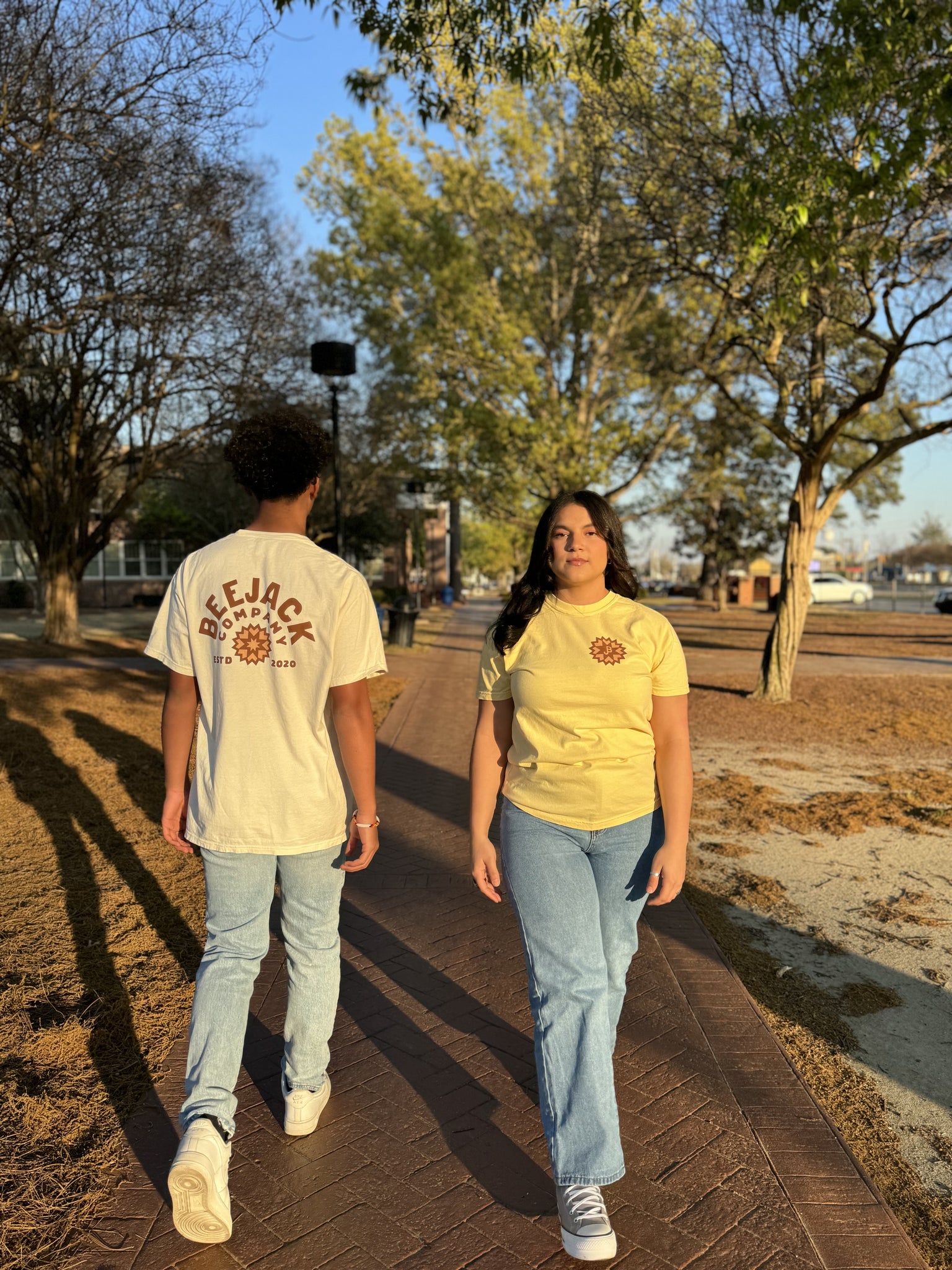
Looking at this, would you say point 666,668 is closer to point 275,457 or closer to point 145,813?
point 275,457

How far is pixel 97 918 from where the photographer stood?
4.74 meters

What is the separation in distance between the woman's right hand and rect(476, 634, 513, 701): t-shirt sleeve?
0.39 m

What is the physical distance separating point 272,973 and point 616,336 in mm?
21966

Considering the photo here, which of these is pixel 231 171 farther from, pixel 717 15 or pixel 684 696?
pixel 684 696

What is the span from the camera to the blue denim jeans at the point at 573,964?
8.00ft

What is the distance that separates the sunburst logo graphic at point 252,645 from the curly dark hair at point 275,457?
1.25 ft

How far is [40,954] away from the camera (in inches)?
168

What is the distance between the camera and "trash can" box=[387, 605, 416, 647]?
20.7 metres

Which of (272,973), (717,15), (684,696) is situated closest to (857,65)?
(717,15)

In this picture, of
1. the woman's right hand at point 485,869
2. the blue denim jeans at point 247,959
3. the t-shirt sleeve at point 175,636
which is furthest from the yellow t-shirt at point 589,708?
the t-shirt sleeve at point 175,636

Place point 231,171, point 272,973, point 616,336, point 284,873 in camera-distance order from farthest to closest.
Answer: point 616,336 → point 231,171 → point 272,973 → point 284,873

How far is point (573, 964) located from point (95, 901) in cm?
329

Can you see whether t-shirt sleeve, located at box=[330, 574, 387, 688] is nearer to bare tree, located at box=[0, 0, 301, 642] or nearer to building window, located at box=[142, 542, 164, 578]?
bare tree, located at box=[0, 0, 301, 642]

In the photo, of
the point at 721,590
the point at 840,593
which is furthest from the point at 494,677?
the point at 840,593
